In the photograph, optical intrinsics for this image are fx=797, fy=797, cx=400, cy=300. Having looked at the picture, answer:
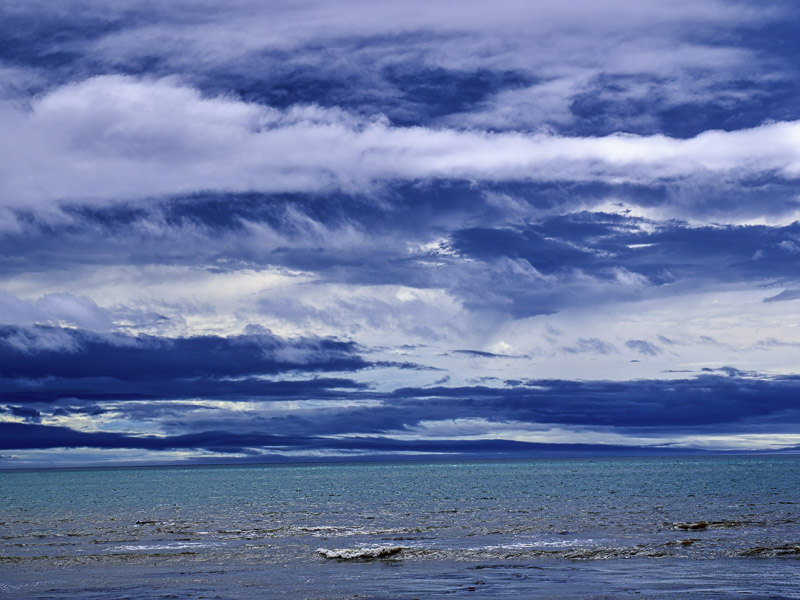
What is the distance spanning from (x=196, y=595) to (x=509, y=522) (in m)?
33.8

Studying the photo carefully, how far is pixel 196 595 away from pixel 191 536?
81.3 feet

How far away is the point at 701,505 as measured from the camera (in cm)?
7431

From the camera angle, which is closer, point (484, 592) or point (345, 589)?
point (484, 592)

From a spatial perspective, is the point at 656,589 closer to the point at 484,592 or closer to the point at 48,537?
the point at 484,592

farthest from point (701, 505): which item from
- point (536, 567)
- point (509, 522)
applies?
point (536, 567)

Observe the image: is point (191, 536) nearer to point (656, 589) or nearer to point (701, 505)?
point (656, 589)

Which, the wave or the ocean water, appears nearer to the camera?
the ocean water

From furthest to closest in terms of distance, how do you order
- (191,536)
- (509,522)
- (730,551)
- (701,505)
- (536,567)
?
1. (701,505)
2. (509,522)
3. (191,536)
4. (730,551)
5. (536,567)

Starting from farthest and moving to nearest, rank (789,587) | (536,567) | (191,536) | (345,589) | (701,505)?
(701,505)
(191,536)
(536,567)
(345,589)
(789,587)

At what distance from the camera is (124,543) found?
51875mm

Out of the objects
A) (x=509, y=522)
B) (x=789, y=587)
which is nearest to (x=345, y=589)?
(x=789, y=587)

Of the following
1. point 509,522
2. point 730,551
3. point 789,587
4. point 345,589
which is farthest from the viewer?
point 509,522

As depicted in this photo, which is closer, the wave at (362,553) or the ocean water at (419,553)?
the ocean water at (419,553)

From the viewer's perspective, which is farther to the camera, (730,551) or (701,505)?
(701,505)
